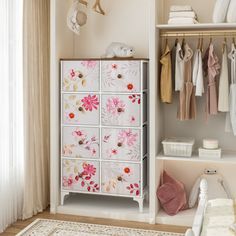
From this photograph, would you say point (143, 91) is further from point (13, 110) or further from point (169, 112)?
point (13, 110)

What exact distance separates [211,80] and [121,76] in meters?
0.84

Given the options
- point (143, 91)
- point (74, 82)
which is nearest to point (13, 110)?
point (74, 82)

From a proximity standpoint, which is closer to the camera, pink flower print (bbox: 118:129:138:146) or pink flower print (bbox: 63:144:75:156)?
pink flower print (bbox: 118:129:138:146)

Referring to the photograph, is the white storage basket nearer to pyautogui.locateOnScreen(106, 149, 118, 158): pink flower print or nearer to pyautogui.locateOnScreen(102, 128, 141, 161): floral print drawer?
pyautogui.locateOnScreen(102, 128, 141, 161): floral print drawer

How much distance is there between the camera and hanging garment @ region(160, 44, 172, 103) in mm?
4008

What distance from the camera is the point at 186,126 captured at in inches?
172

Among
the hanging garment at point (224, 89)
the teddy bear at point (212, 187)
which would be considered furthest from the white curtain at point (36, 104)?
the hanging garment at point (224, 89)

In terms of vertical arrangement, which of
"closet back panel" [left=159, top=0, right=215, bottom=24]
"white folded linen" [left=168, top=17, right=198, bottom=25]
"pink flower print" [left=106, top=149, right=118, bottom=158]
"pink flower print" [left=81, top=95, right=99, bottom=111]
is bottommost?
"pink flower print" [left=106, top=149, right=118, bottom=158]

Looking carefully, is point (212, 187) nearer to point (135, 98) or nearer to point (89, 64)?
point (135, 98)

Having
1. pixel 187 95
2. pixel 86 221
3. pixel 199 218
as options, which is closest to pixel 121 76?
pixel 187 95

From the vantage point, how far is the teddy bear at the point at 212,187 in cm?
415

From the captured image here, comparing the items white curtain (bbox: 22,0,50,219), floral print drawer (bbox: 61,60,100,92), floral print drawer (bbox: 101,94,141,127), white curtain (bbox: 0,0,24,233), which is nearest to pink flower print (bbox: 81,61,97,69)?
floral print drawer (bbox: 61,60,100,92)

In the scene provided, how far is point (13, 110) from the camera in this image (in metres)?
3.89

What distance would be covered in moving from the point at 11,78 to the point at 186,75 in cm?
162
